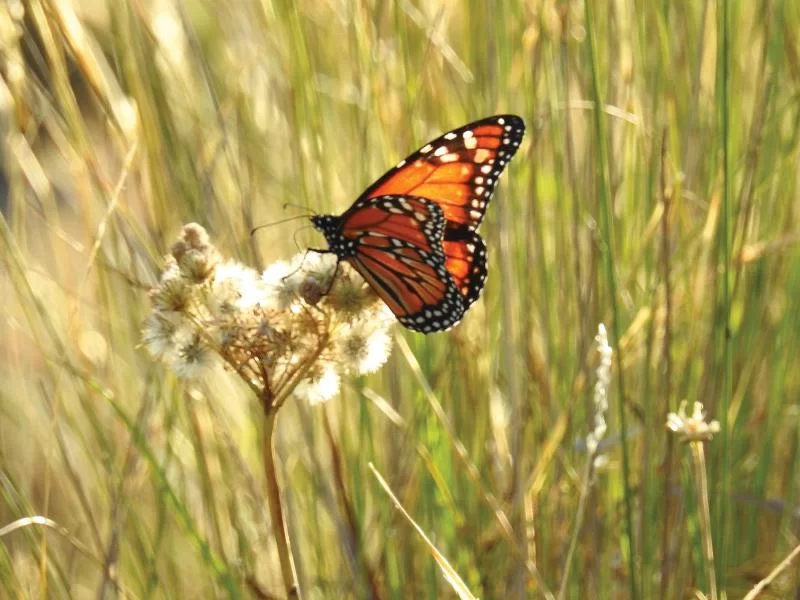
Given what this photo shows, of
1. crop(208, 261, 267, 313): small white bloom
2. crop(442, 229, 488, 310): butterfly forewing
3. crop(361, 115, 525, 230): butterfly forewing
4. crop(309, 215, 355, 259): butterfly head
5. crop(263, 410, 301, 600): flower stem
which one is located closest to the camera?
crop(263, 410, 301, 600): flower stem

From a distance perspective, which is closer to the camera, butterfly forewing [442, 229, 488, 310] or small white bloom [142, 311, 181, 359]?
small white bloom [142, 311, 181, 359]

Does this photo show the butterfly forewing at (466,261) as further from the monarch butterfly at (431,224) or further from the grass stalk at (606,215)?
the grass stalk at (606,215)

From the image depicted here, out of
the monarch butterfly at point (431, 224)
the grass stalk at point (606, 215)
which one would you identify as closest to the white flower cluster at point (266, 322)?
the monarch butterfly at point (431, 224)

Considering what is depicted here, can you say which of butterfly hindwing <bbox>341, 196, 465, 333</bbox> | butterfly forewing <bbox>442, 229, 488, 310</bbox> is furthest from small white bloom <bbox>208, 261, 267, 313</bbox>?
butterfly forewing <bbox>442, 229, 488, 310</bbox>

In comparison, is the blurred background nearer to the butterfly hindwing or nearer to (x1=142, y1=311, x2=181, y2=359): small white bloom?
the butterfly hindwing

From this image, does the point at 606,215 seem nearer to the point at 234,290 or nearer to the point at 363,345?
the point at 363,345

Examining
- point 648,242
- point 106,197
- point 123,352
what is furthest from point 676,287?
point 123,352
